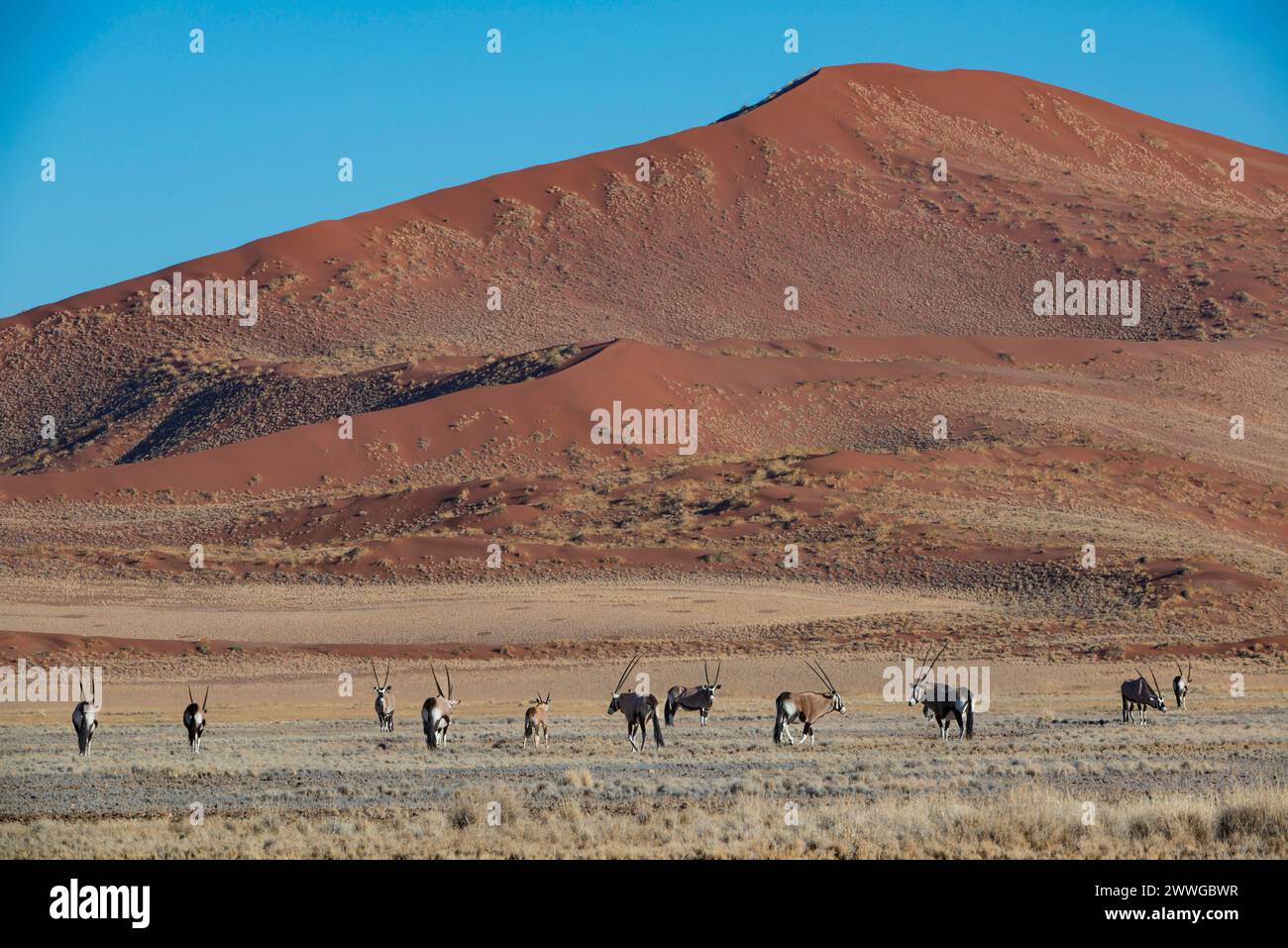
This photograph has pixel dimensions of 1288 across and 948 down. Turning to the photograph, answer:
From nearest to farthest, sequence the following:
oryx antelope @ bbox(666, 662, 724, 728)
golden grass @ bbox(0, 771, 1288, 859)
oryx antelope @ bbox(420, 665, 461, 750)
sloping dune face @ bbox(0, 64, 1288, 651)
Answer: golden grass @ bbox(0, 771, 1288, 859), oryx antelope @ bbox(420, 665, 461, 750), oryx antelope @ bbox(666, 662, 724, 728), sloping dune face @ bbox(0, 64, 1288, 651)

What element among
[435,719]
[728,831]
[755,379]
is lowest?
[728,831]

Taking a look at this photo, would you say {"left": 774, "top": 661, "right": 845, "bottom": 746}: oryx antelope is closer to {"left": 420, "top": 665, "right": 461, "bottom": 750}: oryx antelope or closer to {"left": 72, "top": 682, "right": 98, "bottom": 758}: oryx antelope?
{"left": 420, "top": 665, "right": 461, "bottom": 750}: oryx antelope

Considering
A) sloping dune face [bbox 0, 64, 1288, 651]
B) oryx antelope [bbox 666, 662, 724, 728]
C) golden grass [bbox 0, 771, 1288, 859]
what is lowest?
golden grass [bbox 0, 771, 1288, 859]

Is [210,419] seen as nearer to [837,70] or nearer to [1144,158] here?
[837,70]

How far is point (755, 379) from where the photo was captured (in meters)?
88.1

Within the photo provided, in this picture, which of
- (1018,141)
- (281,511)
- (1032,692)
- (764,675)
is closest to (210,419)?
(281,511)

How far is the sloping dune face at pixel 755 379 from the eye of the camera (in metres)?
59.7

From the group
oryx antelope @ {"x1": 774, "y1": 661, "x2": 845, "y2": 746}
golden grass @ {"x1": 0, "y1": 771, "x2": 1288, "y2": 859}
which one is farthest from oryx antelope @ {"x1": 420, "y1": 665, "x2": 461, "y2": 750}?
golden grass @ {"x1": 0, "y1": 771, "x2": 1288, "y2": 859}

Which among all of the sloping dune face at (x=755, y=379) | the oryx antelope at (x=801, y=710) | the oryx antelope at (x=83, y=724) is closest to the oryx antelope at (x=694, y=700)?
the oryx antelope at (x=801, y=710)

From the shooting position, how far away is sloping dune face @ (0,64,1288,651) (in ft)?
196

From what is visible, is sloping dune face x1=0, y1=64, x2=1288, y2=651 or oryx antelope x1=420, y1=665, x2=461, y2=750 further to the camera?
sloping dune face x1=0, y1=64, x2=1288, y2=651

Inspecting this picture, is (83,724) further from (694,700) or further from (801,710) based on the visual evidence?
(801,710)

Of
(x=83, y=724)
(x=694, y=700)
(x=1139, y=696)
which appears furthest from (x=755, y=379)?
(x=83, y=724)

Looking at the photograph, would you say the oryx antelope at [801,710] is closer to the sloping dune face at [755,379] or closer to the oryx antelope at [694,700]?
the oryx antelope at [694,700]
